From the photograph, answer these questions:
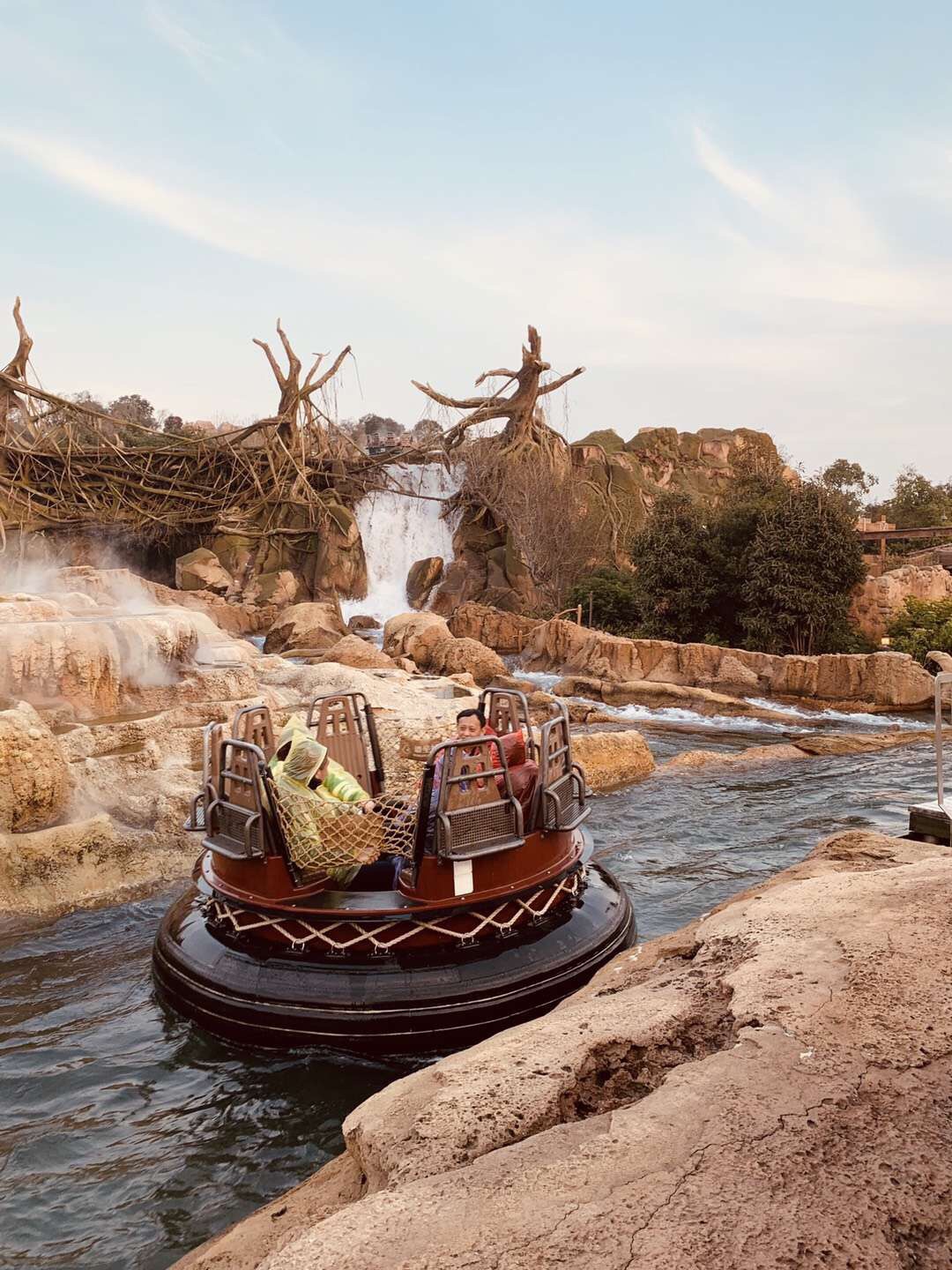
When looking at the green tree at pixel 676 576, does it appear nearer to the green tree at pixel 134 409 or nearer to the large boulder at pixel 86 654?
the large boulder at pixel 86 654

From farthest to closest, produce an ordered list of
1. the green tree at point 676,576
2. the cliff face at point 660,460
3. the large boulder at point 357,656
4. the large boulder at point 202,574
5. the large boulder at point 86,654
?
the cliff face at point 660,460 < the large boulder at point 202,574 < the green tree at point 676,576 < the large boulder at point 357,656 < the large boulder at point 86,654

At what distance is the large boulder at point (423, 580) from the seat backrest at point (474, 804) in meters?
23.5

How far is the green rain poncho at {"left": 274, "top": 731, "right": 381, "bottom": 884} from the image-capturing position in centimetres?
503

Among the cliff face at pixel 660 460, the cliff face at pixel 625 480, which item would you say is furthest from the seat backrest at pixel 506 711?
the cliff face at pixel 660 460

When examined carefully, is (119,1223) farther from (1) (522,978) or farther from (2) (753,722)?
(2) (753,722)

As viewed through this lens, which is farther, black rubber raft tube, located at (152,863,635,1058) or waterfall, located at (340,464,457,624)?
waterfall, located at (340,464,457,624)

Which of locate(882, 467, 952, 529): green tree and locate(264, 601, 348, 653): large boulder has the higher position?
locate(882, 467, 952, 529): green tree

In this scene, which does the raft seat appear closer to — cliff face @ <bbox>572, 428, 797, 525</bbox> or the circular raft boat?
the circular raft boat

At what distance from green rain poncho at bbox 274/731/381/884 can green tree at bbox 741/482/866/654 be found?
16519mm

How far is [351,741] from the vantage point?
651 centimetres

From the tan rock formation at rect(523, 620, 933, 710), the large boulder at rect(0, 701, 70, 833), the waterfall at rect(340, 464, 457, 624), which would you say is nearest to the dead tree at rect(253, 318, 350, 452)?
the waterfall at rect(340, 464, 457, 624)

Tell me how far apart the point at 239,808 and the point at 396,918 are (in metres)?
1.05

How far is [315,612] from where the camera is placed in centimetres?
2328

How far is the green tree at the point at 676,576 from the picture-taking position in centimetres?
2200
